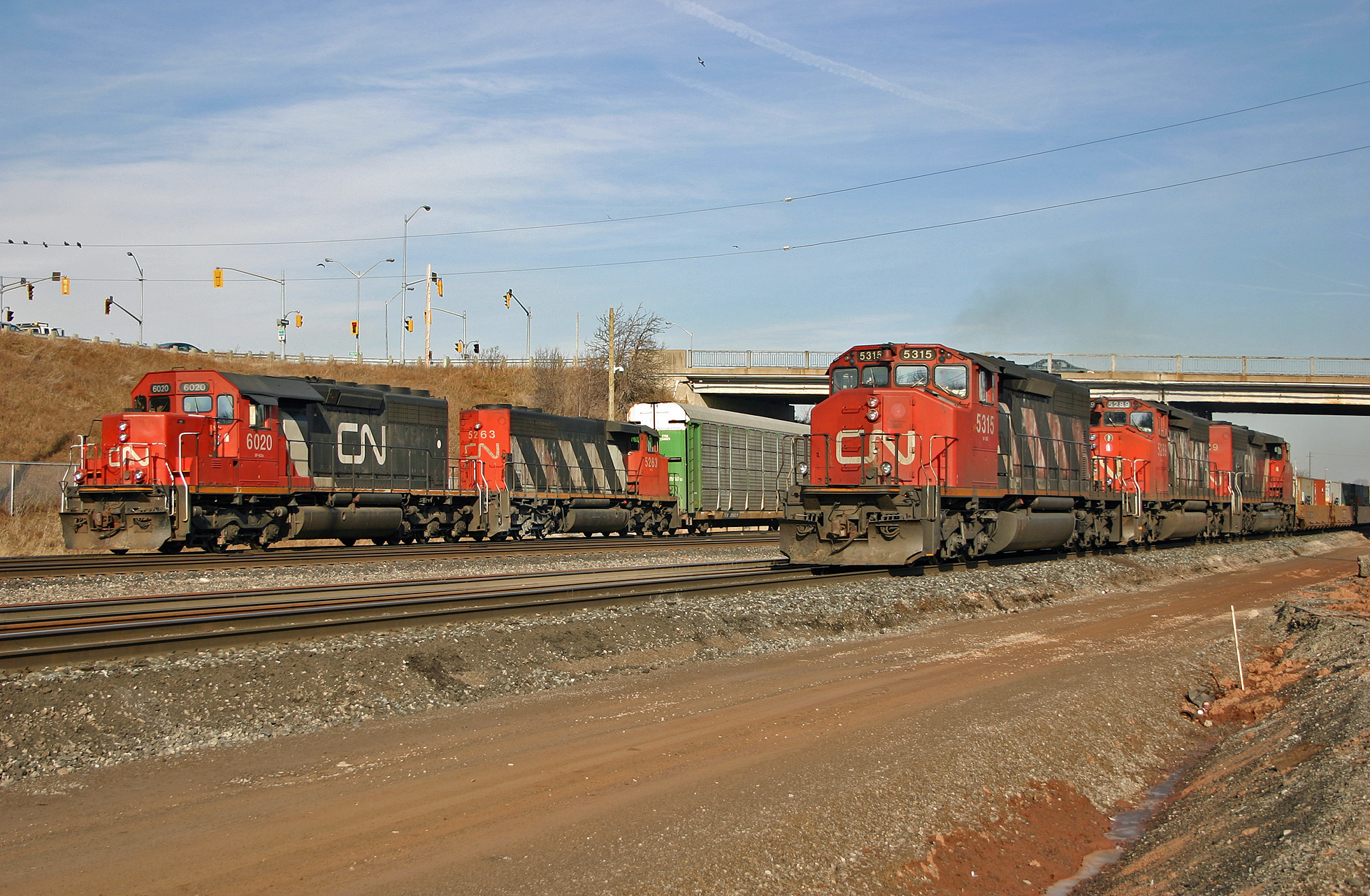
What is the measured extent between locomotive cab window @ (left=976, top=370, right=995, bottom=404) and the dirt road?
790 cm

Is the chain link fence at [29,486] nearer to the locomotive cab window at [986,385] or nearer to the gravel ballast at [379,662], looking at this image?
the gravel ballast at [379,662]

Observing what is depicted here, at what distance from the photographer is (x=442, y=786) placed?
622 centimetres

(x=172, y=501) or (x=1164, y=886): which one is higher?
(x=172, y=501)

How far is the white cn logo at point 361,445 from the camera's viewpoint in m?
23.1

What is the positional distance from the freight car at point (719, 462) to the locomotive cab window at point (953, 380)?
13707 millimetres

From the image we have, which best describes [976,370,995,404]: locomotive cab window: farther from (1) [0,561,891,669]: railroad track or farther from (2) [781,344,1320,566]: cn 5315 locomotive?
(1) [0,561,891,669]: railroad track

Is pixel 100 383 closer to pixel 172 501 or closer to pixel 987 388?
pixel 172 501

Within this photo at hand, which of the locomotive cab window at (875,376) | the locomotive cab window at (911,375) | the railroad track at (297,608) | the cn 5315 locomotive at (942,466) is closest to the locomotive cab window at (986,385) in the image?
the cn 5315 locomotive at (942,466)

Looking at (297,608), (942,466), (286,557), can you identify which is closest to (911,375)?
(942,466)

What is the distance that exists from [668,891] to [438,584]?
1152cm

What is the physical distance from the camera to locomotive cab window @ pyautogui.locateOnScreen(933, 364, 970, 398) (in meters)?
17.2

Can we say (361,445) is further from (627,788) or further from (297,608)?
(627,788)

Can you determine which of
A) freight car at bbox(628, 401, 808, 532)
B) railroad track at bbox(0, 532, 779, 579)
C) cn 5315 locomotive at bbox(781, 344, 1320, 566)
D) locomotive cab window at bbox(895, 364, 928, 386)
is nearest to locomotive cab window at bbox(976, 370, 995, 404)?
cn 5315 locomotive at bbox(781, 344, 1320, 566)

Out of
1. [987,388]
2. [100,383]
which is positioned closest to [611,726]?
[987,388]
